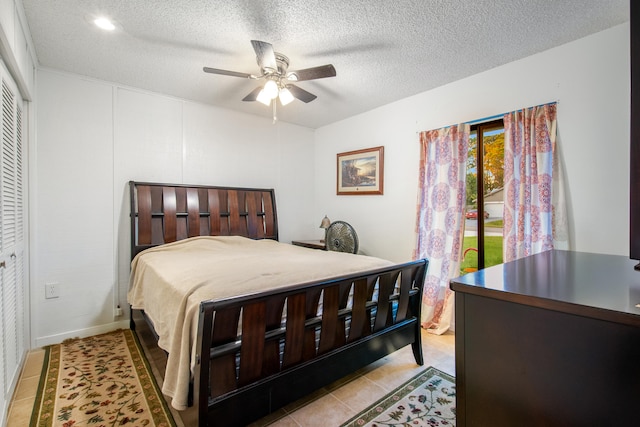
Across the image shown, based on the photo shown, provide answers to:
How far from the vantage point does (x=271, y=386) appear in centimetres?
153

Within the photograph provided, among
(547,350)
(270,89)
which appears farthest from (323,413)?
(270,89)

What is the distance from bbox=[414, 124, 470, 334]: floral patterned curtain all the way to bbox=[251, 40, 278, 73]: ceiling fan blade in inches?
69.1

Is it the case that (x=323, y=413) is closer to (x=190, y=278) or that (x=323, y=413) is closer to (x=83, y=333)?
(x=190, y=278)

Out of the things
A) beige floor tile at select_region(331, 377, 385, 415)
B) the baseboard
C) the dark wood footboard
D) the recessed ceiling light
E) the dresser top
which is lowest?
beige floor tile at select_region(331, 377, 385, 415)

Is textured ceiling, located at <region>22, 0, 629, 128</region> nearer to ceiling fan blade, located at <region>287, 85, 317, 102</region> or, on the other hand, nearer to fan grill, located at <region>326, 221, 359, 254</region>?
ceiling fan blade, located at <region>287, 85, 317, 102</region>

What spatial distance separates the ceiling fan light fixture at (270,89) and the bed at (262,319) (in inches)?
49.8

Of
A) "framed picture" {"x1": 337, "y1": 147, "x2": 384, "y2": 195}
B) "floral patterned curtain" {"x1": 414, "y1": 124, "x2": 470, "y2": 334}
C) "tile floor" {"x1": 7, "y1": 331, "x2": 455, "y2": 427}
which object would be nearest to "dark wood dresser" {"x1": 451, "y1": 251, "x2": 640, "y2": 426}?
"tile floor" {"x1": 7, "y1": 331, "x2": 455, "y2": 427}

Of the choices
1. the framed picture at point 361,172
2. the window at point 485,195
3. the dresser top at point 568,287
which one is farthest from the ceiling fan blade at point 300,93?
the dresser top at point 568,287

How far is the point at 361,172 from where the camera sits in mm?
3842

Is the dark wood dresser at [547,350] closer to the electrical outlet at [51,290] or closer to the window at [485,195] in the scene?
the window at [485,195]

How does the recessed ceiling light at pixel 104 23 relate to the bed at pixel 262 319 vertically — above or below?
above

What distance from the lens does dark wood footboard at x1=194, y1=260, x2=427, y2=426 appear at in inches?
53.2

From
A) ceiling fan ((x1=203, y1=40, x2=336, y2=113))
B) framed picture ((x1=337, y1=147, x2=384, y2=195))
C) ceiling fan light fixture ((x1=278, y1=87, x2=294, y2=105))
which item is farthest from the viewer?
framed picture ((x1=337, y1=147, x2=384, y2=195))

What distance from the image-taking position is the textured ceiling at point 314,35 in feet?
6.02
